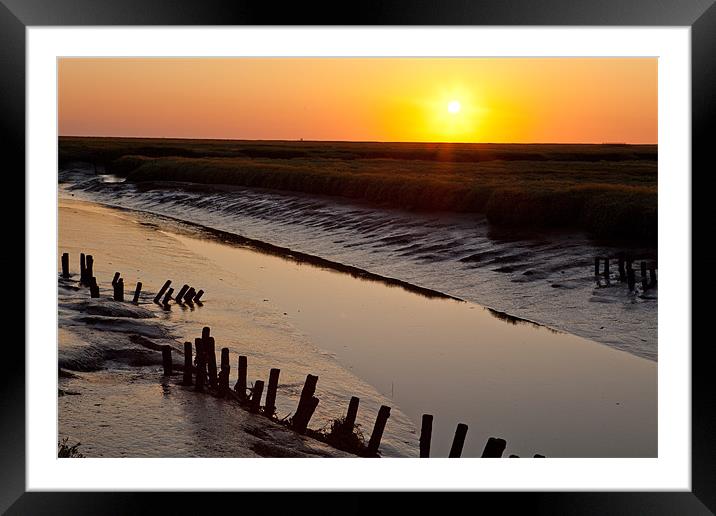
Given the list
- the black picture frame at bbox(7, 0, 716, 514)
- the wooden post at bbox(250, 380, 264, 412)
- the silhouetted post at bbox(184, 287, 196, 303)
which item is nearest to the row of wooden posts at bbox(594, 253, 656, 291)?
the silhouetted post at bbox(184, 287, 196, 303)

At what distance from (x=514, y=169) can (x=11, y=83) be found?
34.9m

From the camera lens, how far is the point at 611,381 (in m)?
11.9

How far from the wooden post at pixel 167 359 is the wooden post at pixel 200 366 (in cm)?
29

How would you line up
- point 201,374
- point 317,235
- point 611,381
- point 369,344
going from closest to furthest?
point 201,374 → point 611,381 → point 369,344 → point 317,235

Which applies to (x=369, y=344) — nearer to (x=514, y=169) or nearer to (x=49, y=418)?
(x=49, y=418)

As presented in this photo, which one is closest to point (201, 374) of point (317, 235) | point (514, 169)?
point (317, 235)

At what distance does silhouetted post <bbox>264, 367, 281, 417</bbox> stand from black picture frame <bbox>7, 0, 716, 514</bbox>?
3.77m

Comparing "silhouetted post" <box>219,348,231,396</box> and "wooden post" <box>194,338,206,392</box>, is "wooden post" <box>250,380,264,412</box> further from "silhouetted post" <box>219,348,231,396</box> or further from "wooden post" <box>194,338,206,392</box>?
"wooden post" <box>194,338,206,392</box>

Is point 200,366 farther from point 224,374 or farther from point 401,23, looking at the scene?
point 401,23

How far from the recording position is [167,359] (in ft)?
31.4

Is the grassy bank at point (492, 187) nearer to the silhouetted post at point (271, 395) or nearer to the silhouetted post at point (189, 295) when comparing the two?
the silhouetted post at point (189, 295)

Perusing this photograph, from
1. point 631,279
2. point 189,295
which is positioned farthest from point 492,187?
point 189,295

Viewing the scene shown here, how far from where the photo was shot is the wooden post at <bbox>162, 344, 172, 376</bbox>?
Result: 9.48 m

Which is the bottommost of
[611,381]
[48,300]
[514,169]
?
[611,381]
